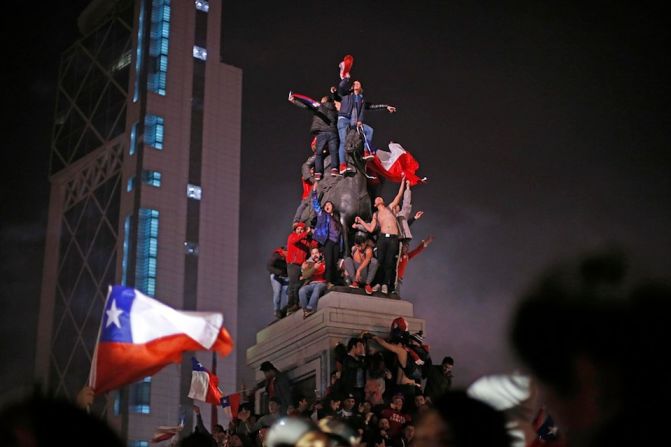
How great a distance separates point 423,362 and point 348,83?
6536mm

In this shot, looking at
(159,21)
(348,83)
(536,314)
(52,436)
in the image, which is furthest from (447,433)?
(159,21)

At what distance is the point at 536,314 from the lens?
257cm

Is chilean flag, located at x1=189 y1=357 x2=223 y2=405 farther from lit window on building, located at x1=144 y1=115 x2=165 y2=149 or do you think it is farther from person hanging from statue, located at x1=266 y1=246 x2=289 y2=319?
lit window on building, located at x1=144 y1=115 x2=165 y2=149

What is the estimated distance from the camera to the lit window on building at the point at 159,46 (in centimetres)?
7119

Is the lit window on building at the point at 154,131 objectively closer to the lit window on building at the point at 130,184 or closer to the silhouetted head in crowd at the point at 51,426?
Answer: the lit window on building at the point at 130,184

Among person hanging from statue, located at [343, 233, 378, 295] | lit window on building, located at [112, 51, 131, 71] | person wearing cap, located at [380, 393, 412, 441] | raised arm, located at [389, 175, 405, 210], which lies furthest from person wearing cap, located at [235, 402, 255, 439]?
lit window on building, located at [112, 51, 131, 71]

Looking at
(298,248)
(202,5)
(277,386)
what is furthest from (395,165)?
(202,5)

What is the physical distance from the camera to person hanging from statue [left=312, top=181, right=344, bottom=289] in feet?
53.0

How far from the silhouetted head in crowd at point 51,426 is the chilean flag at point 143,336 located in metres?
4.33

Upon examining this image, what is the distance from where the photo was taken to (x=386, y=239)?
1611 cm

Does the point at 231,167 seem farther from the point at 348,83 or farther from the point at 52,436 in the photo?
the point at 52,436

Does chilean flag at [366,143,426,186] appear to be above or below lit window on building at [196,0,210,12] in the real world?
below

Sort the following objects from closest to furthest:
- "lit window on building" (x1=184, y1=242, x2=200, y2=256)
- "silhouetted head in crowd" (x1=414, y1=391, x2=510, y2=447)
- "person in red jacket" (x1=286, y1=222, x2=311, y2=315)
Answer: "silhouetted head in crowd" (x1=414, y1=391, x2=510, y2=447)
"person in red jacket" (x1=286, y1=222, x2=311, y2=315)
"lit window on building" (x1=184, y1=242, x2=200, y2=256)

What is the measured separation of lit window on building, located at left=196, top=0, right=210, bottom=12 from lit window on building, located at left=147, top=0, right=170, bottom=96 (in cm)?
253
